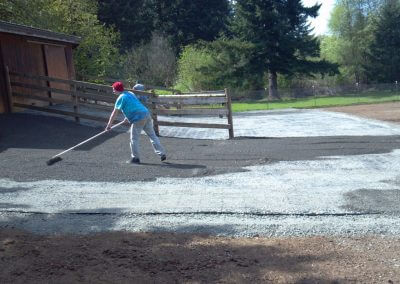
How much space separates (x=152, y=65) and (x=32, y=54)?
2556 centimetres

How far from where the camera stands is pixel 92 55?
91.8ft

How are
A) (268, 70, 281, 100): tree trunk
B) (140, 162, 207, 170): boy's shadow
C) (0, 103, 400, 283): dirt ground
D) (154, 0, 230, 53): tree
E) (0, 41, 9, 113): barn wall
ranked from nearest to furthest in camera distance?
(0, 103, 400, 283): dirt ground → (140, 162, 207, 170): boy's shadow → (0, 41, 9, 113): barn wall → (268, 70, 281, 100): tree trunk → (154, 0, 230, 53): tree

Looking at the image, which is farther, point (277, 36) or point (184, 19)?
point (184, 19)

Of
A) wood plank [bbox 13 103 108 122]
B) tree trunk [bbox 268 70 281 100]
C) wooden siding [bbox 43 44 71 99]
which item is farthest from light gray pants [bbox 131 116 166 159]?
tree trunk [bbox 268 70 281 100]

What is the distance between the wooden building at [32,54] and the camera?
14.9 m

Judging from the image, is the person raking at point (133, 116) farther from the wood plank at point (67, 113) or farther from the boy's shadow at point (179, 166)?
the wood plank at point (67, 113)

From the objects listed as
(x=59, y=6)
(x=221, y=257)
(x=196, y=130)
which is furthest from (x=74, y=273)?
(x=59, y=6)

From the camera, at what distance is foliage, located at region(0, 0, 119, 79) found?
75.9 ft

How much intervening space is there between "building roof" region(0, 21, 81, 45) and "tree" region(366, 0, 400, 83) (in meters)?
36.6

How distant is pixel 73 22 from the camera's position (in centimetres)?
2719

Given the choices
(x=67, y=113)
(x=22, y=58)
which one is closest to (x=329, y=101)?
(x=22, y=58)

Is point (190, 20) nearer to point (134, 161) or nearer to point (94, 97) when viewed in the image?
point (94, 97)

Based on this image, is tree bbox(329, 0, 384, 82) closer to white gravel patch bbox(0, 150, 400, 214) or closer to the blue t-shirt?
the blue t-shirt

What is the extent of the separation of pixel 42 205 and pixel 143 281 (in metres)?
2.94
